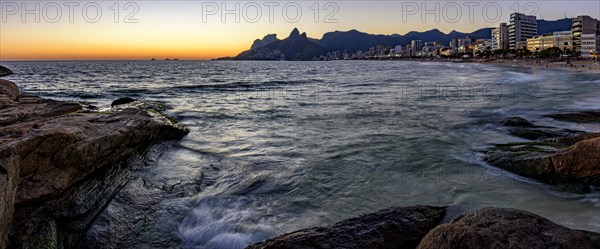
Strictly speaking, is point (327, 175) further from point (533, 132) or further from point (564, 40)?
point (564, 40)

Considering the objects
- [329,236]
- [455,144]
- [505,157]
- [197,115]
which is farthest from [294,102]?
[329,236]

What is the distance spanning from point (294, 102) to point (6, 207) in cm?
2490

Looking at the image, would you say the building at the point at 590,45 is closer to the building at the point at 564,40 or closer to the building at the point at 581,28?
the building at the point at 581,28

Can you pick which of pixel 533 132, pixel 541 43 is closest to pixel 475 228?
pixel 533 132

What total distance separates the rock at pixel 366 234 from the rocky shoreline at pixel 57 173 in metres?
3.63

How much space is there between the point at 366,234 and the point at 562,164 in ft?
21.1

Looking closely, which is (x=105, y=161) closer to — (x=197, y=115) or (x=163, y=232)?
(x=163, y=232)

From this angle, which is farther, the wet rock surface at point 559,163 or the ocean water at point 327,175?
the wet rock surface at point 559,163

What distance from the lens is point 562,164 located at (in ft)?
29.3

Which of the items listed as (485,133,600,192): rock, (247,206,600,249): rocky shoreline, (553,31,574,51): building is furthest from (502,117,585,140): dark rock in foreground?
(553,31,574,51): building

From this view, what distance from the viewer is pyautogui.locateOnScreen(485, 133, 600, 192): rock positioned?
8.53 metres

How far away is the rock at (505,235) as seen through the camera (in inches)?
160

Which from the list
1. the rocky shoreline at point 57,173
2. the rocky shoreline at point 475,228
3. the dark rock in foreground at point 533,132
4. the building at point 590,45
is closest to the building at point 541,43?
the building at point 590,45

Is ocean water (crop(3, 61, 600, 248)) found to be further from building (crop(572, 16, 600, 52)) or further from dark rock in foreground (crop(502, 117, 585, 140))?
building (crop(572, 16, 600, 52))
